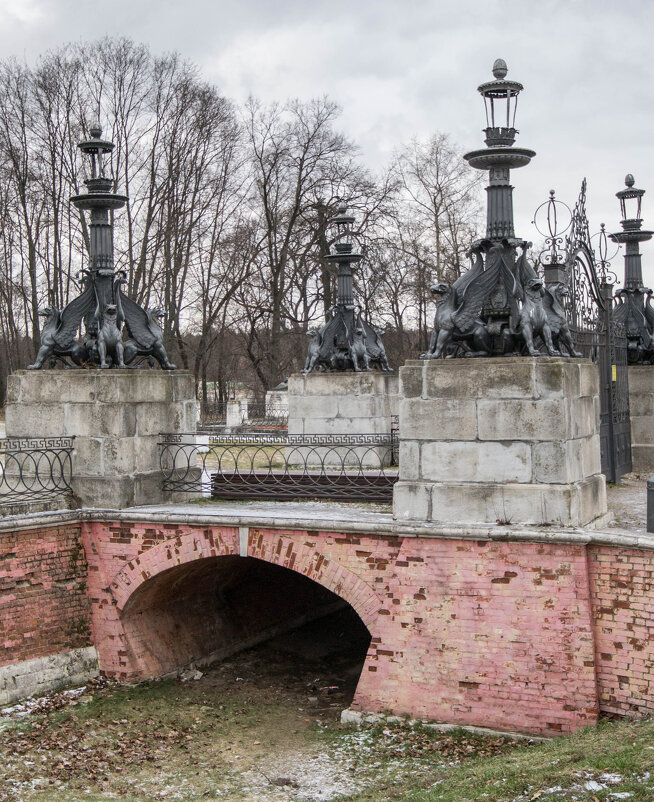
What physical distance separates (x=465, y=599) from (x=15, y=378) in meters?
5.92

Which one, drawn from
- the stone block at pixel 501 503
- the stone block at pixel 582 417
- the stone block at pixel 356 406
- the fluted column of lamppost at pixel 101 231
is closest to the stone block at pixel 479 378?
the stone block at pixel 582 417

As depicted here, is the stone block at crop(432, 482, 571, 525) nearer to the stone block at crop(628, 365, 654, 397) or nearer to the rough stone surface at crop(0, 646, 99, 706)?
the rough stone surface at crop(0, 646, 99, 706)

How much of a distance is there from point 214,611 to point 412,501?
421cm

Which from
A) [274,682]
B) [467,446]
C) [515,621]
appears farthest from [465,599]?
[274,682]

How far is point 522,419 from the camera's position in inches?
360

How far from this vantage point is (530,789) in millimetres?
6730

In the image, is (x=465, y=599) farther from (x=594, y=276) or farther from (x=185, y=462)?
(x=594, y=276)

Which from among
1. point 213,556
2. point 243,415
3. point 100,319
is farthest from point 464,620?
point 243,415

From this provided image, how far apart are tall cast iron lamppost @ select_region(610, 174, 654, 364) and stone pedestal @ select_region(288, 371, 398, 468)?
368 centimetres

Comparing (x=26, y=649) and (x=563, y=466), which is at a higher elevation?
(x=563, y=466)

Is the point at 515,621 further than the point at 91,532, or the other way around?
the point at 91,532

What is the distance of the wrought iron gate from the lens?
12.1 m

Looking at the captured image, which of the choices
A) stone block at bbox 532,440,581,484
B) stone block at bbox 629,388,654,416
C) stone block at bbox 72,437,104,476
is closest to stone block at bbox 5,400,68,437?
stone block at bbox 72,437,104,476

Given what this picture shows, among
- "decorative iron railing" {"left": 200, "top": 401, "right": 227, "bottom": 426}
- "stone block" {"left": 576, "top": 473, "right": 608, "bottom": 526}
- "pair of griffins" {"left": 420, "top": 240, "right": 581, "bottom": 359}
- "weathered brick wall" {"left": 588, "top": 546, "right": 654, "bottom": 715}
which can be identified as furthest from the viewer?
"decorative iron railing" {"left": 200, "top": 401, "right": 227, "bottom": 426}
